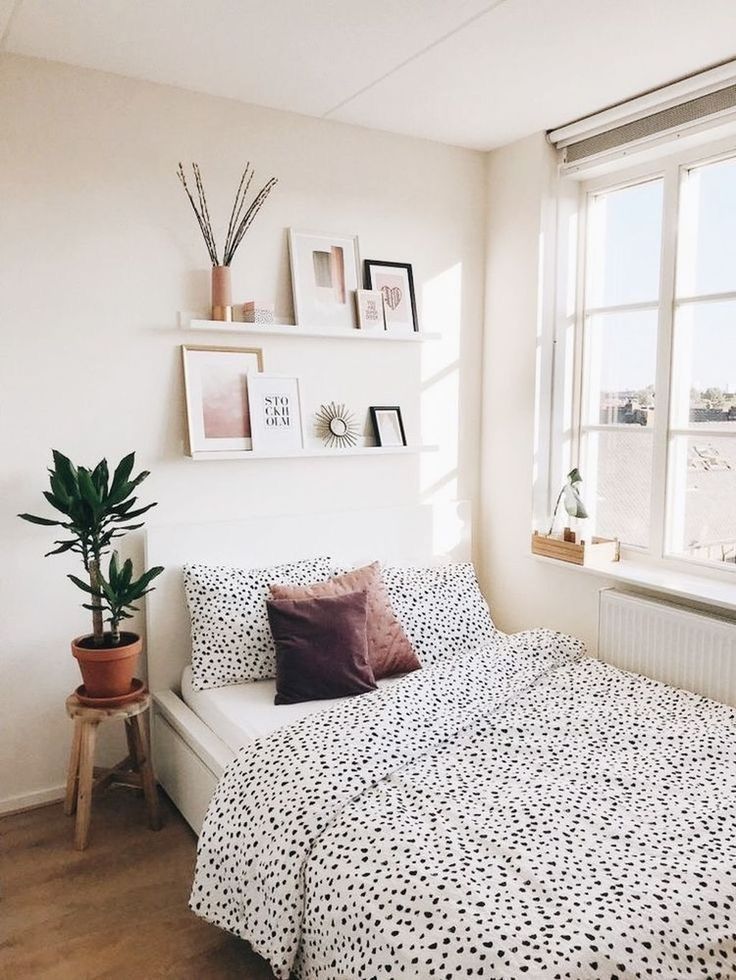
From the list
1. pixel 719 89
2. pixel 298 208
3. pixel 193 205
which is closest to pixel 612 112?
pixel 719 89

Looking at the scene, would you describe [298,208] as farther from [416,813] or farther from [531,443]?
[416,813]

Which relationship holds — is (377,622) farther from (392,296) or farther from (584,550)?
(392,296)

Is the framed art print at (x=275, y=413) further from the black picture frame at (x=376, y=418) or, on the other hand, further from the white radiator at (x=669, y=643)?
the white radiator at (x=669, y=643)

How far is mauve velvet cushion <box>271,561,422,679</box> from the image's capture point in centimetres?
280

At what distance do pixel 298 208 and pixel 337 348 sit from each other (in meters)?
0.55

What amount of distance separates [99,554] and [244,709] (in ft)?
2.23

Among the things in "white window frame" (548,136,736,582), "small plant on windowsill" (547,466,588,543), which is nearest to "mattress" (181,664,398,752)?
"small plant on windowsill" (547,466,588,543)

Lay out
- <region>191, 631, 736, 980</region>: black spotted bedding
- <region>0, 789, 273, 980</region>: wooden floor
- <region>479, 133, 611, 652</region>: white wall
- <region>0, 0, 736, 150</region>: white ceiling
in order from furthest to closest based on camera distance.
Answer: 1. <region>479, 133, 611, 652</region>: white wall
2. <region>0, 0, 736, 150</region>: white ceiling
3. <region>0, 789, 273, 980</region>: wooden floor
4. <region>191, 631, 736, 980</region>: black spotted bedding


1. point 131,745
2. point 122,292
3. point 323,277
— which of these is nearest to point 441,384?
point 323,277

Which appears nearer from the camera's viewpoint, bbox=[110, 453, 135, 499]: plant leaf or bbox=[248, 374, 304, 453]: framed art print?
bbox=[110, 453, 135, 499]: plant leaf

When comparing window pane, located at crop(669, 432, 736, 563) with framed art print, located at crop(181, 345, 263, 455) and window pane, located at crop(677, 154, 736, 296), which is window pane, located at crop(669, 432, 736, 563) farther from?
framed art print, located at crop(181, 345, 263, 455)

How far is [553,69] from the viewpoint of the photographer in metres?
2.69

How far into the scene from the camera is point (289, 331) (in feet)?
10.1

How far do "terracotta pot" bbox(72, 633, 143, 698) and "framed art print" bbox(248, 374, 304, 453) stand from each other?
0.87 m
